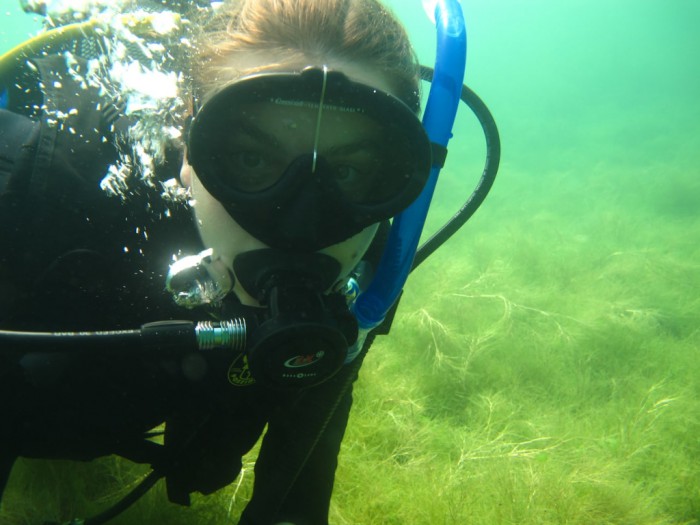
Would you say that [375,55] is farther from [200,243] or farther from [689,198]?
[689,198]

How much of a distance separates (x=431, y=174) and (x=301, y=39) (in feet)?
2.36

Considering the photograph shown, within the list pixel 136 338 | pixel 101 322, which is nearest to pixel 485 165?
pixel 136 338

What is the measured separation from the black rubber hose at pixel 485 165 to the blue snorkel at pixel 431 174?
1.56ft

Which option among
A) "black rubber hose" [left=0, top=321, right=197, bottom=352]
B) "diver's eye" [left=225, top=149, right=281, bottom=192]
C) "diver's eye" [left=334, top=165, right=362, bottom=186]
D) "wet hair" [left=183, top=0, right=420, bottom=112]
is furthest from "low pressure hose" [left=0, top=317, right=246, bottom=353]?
"wet hair" [left=183, top=0, right=420, bottom=112]

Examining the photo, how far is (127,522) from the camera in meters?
2.72

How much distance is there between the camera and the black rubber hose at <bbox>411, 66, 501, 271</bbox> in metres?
2.28

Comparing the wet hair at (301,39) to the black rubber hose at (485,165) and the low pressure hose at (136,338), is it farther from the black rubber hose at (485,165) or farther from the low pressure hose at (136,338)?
the low pressure hose at (136,338)

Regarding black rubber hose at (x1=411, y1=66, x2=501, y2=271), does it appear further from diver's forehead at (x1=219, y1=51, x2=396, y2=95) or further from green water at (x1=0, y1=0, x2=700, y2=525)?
green water at (x1=0, y1=0, x2=700, y2=525)

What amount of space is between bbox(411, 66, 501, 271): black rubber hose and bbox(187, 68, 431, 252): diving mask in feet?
2.96

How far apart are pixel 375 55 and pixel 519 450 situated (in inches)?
157

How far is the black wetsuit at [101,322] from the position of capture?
169 centimetres

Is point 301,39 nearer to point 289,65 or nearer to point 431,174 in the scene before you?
point 289,65

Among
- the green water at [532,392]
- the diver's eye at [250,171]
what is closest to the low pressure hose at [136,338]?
the diver's eye at [250,171]

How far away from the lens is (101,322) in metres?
1.87
